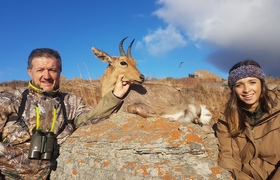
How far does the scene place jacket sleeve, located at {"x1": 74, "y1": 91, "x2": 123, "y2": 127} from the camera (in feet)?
13.9

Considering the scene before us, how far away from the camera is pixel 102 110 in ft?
13.9

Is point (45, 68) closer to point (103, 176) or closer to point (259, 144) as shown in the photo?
point (103, 176)

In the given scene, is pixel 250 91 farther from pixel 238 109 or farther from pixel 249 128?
pixel 249 128

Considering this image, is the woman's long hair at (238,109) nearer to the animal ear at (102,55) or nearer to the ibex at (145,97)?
the ibex at (145,97)

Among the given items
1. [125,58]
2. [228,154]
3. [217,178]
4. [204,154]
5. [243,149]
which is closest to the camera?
[217,178]

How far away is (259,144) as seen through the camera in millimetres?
3514

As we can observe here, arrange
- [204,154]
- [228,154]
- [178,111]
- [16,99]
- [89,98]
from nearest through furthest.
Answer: [204,154] < [228,154] < [16,99] < [178,111] < [89,98]

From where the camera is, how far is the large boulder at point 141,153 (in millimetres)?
3025

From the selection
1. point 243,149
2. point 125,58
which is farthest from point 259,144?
point 125,58

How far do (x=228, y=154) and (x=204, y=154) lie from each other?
1.26 ft

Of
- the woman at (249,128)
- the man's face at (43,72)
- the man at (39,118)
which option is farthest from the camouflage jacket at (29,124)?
the woman at (249,128)

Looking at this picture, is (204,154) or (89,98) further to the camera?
(89,98)

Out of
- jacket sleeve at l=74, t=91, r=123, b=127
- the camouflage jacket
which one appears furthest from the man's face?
jacket sleeve at l=74, t=91, r=123, b=127

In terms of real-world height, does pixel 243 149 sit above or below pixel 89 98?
below
